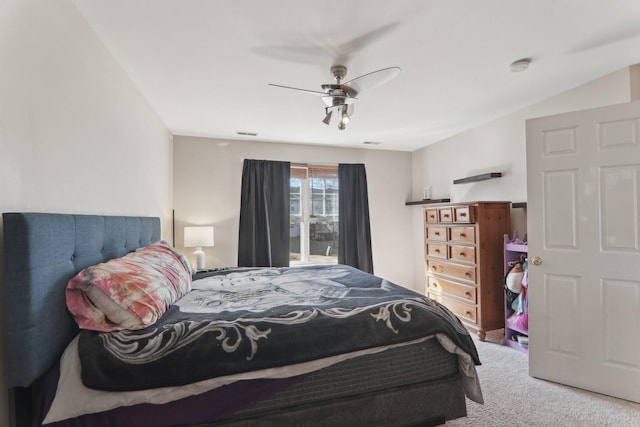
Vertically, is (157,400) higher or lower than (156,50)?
lower

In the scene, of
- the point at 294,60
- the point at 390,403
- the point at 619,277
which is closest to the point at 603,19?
the point at 619,277

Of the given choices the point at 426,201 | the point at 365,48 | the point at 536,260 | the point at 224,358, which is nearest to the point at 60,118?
the point at 224,358

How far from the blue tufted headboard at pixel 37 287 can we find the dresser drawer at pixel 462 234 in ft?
11.2

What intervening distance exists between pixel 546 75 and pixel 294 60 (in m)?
2.11

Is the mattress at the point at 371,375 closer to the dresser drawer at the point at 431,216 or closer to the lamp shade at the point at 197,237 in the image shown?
the dresser drawer at the point at 431,216

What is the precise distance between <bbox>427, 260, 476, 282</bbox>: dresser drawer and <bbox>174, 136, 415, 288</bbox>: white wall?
3.44 ft

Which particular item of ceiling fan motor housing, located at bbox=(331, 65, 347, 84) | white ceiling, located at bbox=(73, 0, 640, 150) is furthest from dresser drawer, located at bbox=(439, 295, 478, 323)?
ceiling fan motor housing, located at bbox=(331, 65, 347, 84)

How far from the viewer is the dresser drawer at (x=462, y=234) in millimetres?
3311

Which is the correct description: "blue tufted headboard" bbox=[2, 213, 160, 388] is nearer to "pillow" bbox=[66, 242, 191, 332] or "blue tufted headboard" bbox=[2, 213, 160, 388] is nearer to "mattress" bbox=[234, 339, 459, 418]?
"pillow" bbox=[66, 242, 191, 332]

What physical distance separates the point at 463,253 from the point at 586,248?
1.33 m

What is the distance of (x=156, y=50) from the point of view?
2.08 m

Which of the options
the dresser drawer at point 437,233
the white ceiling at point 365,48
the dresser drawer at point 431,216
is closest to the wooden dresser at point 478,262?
the dresser drawer at point 437,233

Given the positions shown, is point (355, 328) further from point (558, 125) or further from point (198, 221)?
point (198, 221)

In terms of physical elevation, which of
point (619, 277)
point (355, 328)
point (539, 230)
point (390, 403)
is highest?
point (539, 230)
